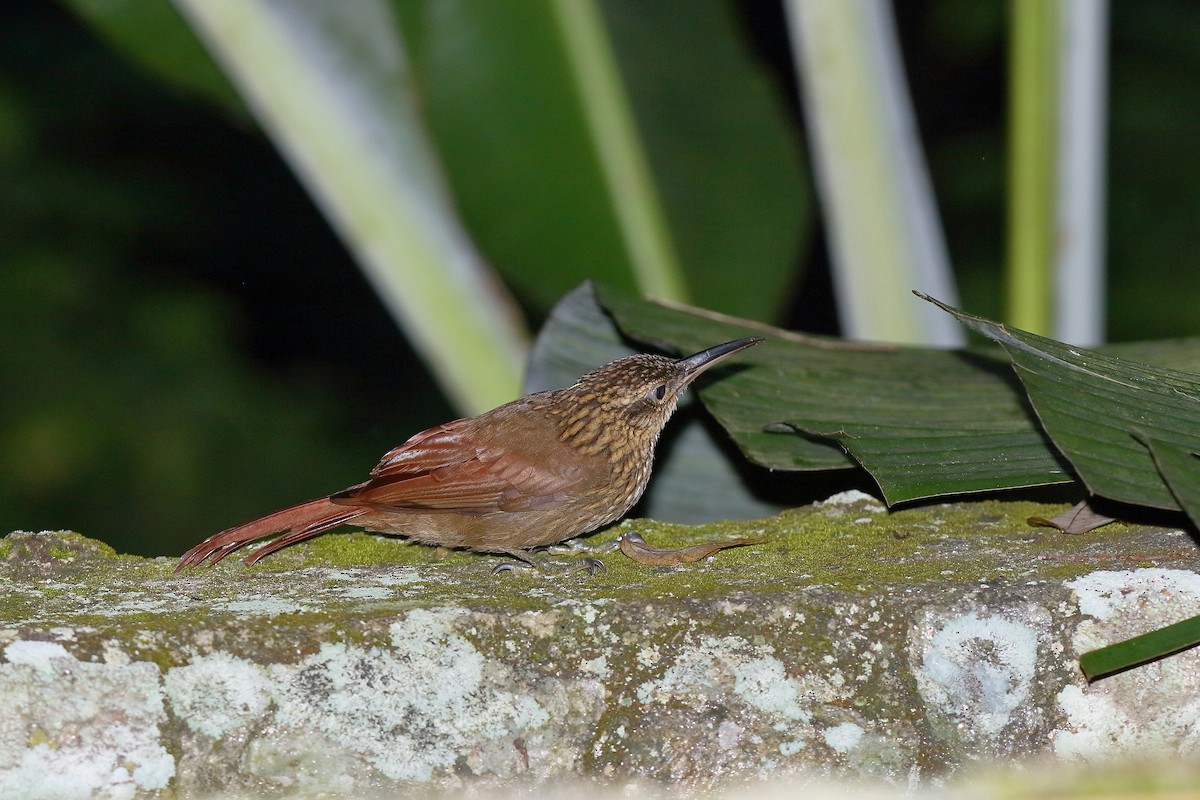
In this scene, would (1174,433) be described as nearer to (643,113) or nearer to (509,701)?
(509,701)

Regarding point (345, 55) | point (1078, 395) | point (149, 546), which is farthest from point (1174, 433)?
point (149, 546)

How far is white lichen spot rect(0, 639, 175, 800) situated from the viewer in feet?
5.37

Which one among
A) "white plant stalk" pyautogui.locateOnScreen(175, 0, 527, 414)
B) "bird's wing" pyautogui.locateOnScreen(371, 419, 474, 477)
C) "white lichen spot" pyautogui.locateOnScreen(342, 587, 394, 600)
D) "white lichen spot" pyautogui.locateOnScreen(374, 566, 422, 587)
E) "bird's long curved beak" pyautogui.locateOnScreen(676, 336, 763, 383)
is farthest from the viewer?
"white plant stalk" pyautogui.locateOnScreen(175, 0, 527, 414)

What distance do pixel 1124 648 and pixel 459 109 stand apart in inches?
114

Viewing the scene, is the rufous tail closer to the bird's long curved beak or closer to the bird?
the bird

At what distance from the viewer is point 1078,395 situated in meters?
2.05

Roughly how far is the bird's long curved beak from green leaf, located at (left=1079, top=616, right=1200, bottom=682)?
1272 millimetres

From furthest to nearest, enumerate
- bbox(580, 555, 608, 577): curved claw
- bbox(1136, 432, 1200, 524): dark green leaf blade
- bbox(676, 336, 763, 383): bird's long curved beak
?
bbox(676, 336, 763, 383): bird's long curved beak
bbox(580, 555, 608, 577): curved claw
bbox(1136, 432, 1200, 524): dark green leaf blade

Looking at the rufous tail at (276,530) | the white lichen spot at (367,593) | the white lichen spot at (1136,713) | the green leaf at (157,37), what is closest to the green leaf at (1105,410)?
the white lichen spot at (1136,713)

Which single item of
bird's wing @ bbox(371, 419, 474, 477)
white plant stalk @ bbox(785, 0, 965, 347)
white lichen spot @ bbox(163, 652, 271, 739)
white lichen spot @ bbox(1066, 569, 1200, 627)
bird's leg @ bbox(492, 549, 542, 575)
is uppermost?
white plant stalk @ bbox(785, 0, 965, 347)

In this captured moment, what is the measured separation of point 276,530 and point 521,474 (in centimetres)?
57

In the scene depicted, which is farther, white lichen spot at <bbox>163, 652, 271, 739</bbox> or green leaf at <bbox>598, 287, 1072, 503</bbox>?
green leaf at <bbox>598, 287, 1072, 503</bbox>

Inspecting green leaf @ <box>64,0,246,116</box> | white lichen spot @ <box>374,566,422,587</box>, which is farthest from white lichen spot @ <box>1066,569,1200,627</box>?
green leaf @ <box>64,0,246,116</box>

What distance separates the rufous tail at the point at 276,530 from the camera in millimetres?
2334
